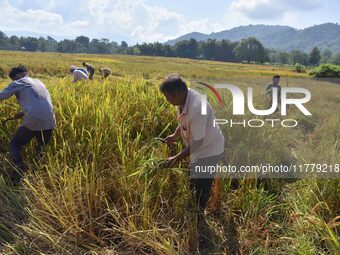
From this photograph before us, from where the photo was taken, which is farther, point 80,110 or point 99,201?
point 80,110

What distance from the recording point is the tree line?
312 ft

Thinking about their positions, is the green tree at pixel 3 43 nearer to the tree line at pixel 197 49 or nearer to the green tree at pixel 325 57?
the tree line at pixel 197 49

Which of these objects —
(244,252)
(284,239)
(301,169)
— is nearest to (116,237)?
(244,252)

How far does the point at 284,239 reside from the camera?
10.1ft

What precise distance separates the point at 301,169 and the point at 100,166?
2274 millimetres

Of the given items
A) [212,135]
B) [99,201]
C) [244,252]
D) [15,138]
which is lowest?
[244,252]

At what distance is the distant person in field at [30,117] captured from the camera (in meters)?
4.05

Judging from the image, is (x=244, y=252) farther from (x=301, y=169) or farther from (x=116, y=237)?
(x=301, y=169)

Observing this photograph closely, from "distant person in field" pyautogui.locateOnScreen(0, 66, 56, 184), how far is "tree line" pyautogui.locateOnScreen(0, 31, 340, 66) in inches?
3539

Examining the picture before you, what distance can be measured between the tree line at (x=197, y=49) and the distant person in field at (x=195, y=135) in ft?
295

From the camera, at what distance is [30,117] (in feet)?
13.4

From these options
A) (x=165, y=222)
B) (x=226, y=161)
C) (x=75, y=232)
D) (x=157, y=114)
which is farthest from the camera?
(x=157, y=114)

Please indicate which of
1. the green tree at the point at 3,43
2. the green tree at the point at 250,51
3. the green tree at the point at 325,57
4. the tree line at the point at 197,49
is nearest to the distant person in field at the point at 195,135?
the tree line at the point at 197,49

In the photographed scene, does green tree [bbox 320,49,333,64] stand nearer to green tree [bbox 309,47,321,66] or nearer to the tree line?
the tree line
